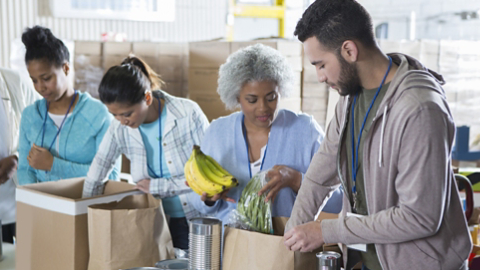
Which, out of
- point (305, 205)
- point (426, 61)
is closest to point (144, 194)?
point (305, 205)

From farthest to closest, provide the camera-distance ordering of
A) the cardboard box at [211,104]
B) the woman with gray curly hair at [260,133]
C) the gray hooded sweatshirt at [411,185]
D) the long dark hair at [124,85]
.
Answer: the cardboard box at [211,104], the long dark hair at [124,85], the woman with gray curly hair at [260,133], the gray hooded sweatshirt at [411,185]

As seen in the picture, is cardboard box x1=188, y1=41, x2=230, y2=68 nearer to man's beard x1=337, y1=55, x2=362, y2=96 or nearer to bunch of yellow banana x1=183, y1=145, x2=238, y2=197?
bunch of yellow banana x1=183, y1=145, x2=238, y2=197

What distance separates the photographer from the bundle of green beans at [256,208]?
1599 mm

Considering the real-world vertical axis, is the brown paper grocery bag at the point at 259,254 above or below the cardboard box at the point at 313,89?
below

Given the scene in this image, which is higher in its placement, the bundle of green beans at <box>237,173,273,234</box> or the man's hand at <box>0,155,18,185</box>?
the bundle of green beans at <box>237,173,273,234</box>

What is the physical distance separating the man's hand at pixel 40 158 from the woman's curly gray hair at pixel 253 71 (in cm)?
98

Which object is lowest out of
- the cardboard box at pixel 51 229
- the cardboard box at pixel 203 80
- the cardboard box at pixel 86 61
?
the cardboard box at pixel 51 229

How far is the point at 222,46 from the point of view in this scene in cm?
327

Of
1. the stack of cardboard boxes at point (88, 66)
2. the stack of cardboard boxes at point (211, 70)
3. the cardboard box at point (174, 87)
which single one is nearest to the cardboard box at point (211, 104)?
the stack of cardboard boxes at point (211, 70)

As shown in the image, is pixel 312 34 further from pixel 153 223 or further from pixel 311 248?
pixel 153 223

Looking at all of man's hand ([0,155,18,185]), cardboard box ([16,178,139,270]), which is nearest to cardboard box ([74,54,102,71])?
man's hand ([0,155,18,185])

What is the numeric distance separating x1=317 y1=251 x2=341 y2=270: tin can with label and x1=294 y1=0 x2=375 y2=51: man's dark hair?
0.55 metres

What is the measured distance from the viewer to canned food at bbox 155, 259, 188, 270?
1.58 m

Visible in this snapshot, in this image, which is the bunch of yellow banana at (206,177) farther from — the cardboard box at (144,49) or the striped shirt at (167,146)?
the cardboard box at (144,49)
